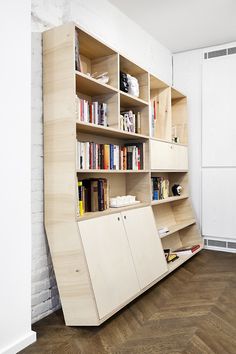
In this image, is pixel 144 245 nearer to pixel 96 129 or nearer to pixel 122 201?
pixel 122 201

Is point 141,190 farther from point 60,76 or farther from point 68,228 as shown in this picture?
point 60,76

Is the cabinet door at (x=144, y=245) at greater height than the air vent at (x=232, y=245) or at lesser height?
greater

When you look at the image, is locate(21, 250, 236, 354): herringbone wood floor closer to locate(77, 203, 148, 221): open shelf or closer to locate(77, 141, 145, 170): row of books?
locate(77, 203, 148, 221): open shelf

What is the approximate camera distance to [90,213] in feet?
7.85

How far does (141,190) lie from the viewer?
313 cm

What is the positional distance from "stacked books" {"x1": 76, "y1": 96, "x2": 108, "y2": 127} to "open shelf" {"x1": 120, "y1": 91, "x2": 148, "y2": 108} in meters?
0.26

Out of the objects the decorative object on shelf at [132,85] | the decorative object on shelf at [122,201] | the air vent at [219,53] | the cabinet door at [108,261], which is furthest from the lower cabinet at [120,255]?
the air vent at [219,53]

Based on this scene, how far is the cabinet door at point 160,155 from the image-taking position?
3.22 metres

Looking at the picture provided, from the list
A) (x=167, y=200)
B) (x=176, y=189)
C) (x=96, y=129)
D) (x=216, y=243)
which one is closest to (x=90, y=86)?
(x=96, y=129)

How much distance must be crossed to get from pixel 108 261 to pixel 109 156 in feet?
2.85

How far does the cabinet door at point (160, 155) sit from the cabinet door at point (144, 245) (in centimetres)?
51

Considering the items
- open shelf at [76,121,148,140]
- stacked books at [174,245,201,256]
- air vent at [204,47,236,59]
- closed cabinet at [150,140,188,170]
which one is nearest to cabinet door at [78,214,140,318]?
open shelf at [76,121,148,140]

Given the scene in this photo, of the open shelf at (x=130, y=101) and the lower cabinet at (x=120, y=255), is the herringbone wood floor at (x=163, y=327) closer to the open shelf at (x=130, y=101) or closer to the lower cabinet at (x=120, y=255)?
the lower cabinet at (x=120, y=255)

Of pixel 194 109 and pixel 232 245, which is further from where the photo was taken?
pixel 194 109
